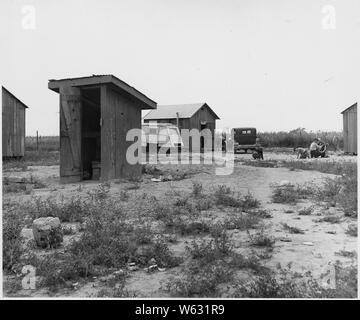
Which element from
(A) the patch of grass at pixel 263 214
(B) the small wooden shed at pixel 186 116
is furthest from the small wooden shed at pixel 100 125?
(B) the small wooden shed at pixel 186 116

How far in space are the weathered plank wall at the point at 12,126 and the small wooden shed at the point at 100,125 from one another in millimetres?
10319

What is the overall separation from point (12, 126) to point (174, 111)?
1961cm

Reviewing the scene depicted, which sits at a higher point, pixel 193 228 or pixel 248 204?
pixel 248 204

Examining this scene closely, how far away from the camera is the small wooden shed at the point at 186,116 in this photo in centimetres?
3616

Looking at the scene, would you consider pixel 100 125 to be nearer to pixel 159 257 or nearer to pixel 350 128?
pixel 159 257

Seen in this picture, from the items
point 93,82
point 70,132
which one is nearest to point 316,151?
point 93,82

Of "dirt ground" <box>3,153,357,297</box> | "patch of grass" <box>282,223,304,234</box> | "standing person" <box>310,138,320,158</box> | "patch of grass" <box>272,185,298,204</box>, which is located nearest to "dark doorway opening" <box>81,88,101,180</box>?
"dirt ground" <box>3,153,357,297</box>

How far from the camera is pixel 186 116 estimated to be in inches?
1417

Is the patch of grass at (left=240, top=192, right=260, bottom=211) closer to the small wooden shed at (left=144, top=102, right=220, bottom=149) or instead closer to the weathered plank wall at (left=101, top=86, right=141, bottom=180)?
the weathered plank wall at (left=101, top=86, right=141, bottom=180)

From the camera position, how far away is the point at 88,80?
10.4 metres

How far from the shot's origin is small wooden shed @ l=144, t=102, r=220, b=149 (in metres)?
36.2

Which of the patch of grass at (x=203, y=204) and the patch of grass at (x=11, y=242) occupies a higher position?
the patch of grass at (x=203, y=204)

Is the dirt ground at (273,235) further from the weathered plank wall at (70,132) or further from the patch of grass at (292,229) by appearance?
the weathered plank wall at (70,132)

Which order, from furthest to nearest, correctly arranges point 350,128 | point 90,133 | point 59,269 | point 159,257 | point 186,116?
point 186,116 < point 350,128 < point 90,133 < point 159,257 < point 59,269
